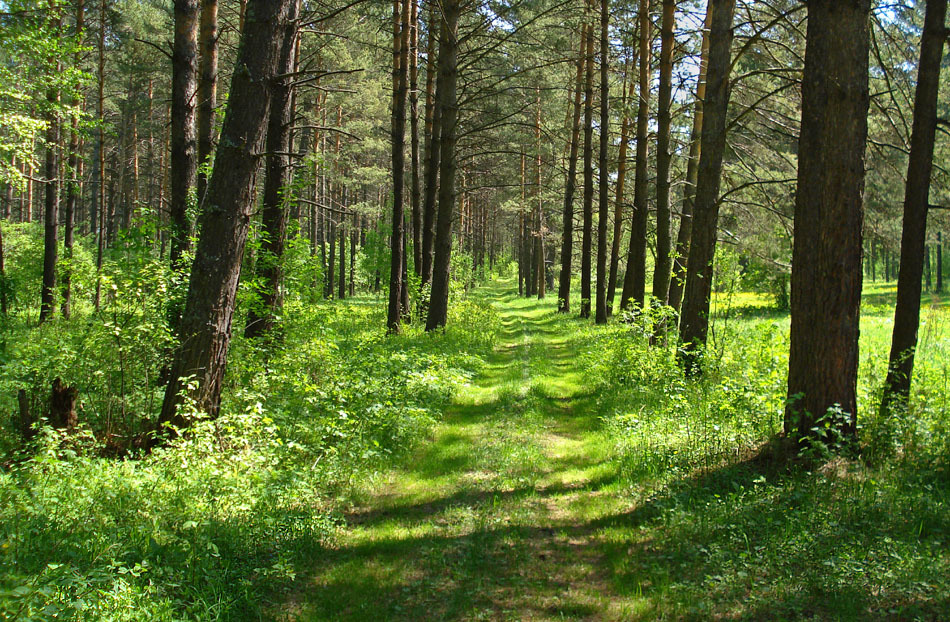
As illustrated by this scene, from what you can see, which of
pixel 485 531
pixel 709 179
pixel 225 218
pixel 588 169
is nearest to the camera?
pixel 485 531

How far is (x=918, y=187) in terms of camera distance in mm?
6195

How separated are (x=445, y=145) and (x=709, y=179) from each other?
7.09 metres

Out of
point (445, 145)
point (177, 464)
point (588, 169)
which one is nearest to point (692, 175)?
point (588, 169)

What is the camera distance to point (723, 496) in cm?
482

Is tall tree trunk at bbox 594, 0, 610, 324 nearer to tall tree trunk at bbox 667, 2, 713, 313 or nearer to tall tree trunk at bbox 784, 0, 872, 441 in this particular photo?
tall tree trunk at bbox 667, 2, 713, 313

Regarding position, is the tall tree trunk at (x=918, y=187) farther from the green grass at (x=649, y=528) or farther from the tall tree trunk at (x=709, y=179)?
the tall tree trunk at (x=709, y=179)

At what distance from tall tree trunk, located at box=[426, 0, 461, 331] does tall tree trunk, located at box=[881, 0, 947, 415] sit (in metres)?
9.28

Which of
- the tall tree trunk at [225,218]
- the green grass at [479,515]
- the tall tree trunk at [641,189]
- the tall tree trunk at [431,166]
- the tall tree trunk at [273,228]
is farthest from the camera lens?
the tall tree trunk at [431,166]

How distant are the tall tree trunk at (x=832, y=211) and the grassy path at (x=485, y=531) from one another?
2096 millimetres

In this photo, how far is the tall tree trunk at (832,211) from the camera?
496 cm

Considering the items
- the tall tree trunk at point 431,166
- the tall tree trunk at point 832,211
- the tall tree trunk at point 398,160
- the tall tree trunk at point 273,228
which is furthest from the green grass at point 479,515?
the tall tree trunk at point 431,166

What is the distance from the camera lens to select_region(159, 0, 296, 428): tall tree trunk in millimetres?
5703

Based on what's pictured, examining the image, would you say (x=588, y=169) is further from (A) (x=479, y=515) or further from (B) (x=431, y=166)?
(A) (x=479, y=515)

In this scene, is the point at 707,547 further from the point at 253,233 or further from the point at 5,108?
the point at 5,108
